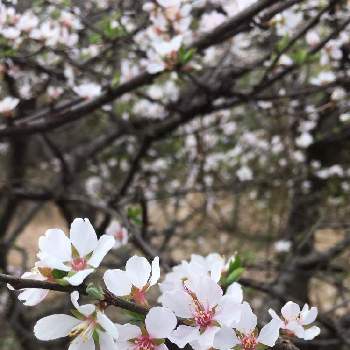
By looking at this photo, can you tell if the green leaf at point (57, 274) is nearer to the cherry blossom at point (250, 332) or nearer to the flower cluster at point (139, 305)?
the flower cluster at point (139, 305)

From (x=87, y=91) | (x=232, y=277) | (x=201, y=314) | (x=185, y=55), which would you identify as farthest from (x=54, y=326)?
(x=87, y=91)

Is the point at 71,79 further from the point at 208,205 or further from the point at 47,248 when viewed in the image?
the point at 208,205

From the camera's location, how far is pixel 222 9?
2938 mm

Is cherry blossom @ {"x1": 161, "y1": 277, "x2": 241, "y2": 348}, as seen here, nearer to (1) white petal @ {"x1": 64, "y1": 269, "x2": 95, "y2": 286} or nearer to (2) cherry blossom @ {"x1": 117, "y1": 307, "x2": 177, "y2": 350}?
(2) cherry blossom @ {"x1": 117, "y1": 307, "x2": 177, "y2": 350}

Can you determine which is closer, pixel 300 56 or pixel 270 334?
pixel 270 334

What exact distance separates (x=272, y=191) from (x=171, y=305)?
5.02 m

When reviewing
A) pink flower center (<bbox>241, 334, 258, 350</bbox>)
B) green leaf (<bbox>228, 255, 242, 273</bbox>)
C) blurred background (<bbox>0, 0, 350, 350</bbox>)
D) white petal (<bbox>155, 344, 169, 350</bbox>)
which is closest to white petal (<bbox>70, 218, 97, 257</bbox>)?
white petal (<bbox>155, 344, 169, 350</bbox>)

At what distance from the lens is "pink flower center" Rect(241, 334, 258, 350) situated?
936 millimetres

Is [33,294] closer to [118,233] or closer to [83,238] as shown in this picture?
[83,238]

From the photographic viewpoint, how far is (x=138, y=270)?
96 centimetres

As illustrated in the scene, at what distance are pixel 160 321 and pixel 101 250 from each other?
162mm

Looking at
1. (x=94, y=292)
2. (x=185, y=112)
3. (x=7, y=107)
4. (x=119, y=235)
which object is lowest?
(x=94, y=292)

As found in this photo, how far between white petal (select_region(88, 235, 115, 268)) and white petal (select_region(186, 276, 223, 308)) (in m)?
0.17

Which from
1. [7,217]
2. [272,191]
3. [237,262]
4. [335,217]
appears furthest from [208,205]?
[237,262]
